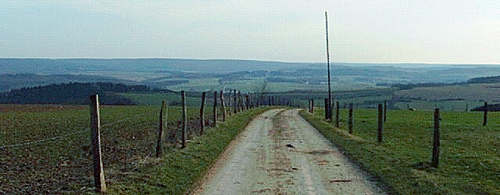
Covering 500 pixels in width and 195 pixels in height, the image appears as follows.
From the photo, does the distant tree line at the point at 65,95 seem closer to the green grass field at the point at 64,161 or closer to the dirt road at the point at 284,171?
the green grass field at the point at 64,161

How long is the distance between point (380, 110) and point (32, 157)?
44.5 ft

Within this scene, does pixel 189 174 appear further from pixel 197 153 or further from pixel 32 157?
pixel 32 157

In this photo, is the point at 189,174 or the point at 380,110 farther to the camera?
the point at 380,110

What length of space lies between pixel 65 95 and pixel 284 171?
100 meters

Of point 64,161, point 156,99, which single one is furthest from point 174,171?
point 156,99

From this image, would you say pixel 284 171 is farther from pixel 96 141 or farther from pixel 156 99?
pixel 156 99

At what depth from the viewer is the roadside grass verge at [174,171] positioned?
12.5m

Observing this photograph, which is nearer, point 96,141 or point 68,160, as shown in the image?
point 96,141

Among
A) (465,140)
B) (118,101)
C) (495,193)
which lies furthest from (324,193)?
(118,101)

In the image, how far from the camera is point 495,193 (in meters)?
12.2

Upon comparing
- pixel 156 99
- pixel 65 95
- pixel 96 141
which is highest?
pixel 96 141

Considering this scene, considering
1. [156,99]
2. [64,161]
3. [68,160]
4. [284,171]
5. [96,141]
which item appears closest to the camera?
[96,141]

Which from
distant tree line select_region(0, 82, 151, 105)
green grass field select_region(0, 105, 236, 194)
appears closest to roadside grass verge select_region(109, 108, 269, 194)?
green grass field select_region(0, 105, 236, 194)

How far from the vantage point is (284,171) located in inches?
616
